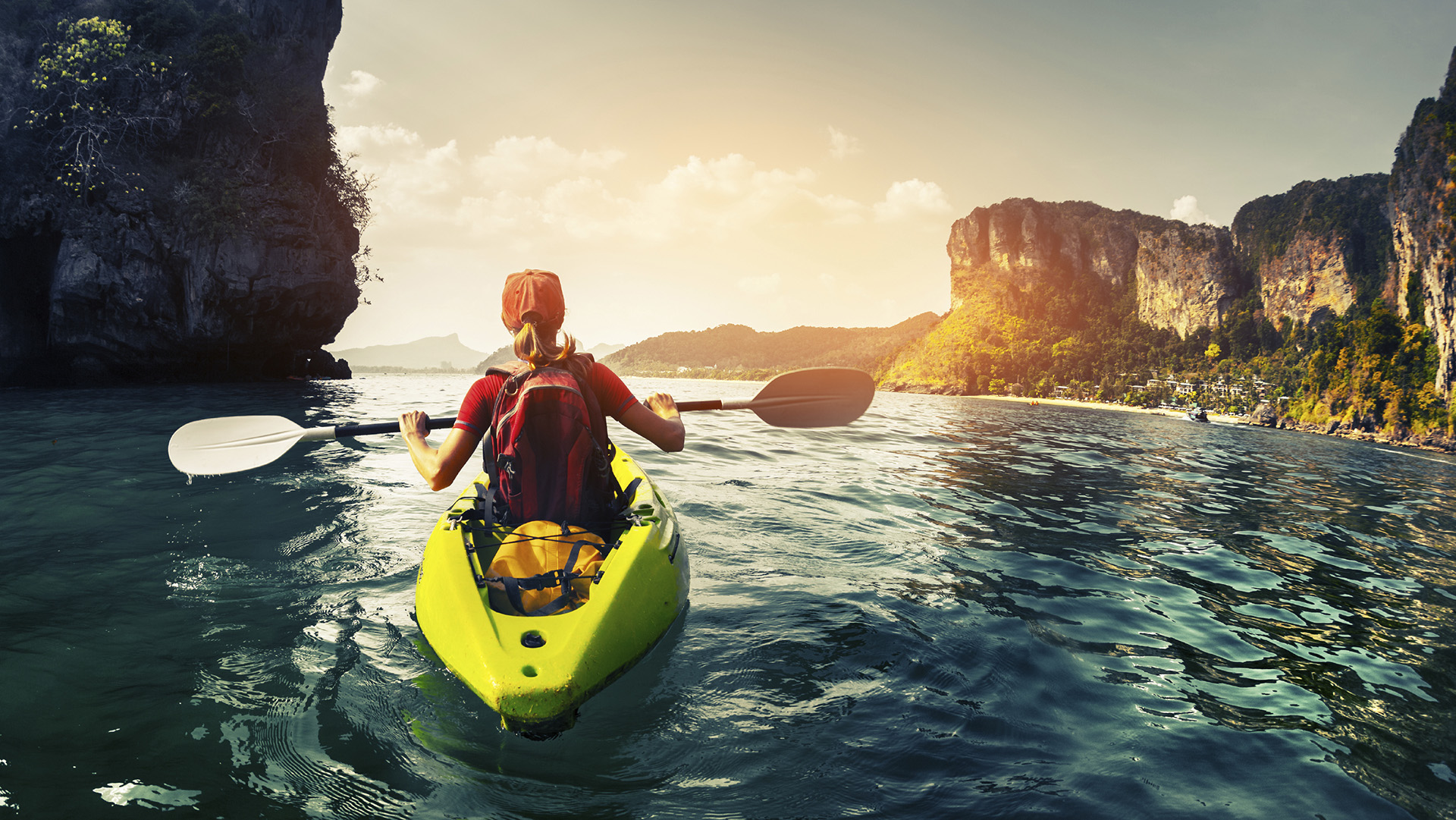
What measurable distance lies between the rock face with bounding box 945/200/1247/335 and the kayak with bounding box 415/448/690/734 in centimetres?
16288

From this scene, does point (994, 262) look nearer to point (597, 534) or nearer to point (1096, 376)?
point (1096, 376)

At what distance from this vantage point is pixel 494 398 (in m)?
3.28

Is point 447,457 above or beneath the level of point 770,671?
above

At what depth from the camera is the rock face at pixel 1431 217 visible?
47062 mm

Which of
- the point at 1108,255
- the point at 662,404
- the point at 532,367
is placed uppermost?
the point at 1108,255

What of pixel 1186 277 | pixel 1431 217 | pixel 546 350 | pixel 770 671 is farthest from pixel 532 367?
pixel 1186 277

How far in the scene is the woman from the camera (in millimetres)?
3182

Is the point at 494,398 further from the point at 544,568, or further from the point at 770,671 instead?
the point at 770,671

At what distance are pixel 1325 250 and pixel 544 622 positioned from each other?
153m

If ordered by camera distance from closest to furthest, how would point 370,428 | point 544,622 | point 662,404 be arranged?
1. point 544,622
2. point 662,404
3. point 370,428

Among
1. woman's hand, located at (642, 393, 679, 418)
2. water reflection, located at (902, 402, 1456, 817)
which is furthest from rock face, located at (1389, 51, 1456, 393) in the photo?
woman's hand, located at (642, 393, 679, 418)

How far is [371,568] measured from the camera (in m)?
4.72

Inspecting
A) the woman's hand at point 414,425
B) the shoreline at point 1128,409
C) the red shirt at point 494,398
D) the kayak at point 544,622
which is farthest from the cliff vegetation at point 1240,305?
the woman's hand at point 414,425

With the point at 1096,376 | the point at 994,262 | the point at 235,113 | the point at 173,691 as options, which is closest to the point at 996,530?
the point at 173,691
